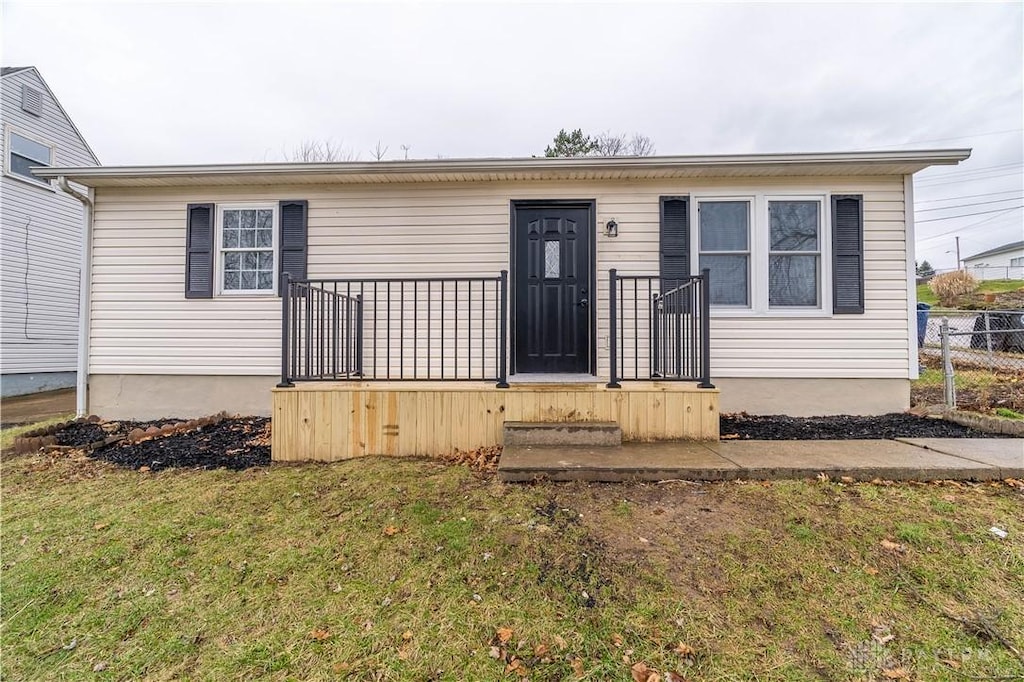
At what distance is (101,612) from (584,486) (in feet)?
8.08

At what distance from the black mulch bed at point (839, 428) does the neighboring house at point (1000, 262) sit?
36152 millimetres

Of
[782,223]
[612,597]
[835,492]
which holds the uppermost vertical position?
[782,223]

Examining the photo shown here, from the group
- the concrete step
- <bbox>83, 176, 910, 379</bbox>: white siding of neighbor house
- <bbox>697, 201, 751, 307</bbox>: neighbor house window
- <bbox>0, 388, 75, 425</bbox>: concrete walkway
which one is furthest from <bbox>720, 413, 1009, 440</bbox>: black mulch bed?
<bbox>0, 388, 75, 425</bbox>: concrete walkway

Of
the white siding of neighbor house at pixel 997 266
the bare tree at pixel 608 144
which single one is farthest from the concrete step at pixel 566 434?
the white siding of neighbor house at pixel 997 266

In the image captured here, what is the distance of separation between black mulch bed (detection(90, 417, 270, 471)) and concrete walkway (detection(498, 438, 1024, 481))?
7.85 feet

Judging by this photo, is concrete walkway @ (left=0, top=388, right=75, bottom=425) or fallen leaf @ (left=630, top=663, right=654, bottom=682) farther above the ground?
concrete walkway @ (left=0, top=388, right=75, bottom=425)

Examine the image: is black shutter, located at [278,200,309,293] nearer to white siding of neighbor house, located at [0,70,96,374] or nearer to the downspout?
the downspout

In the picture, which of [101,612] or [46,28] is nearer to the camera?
[101,612]

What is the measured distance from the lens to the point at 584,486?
2.76m

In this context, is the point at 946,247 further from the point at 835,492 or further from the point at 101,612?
the point at 101,612

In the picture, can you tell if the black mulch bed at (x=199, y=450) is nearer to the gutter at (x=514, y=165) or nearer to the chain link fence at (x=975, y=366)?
the gutter at (x=514, y=165)

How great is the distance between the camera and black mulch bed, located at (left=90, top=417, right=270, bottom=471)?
142 inches

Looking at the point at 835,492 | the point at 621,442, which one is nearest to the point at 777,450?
the point at 835,492

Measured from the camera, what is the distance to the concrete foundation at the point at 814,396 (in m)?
4.82
